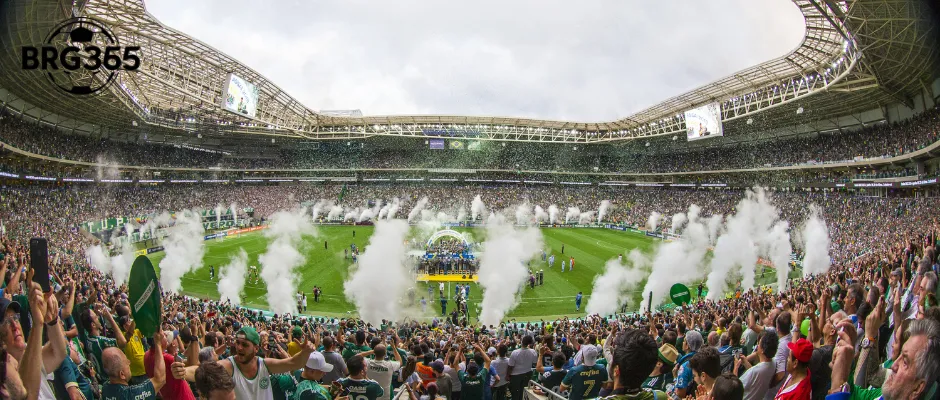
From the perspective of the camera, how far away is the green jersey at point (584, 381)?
5926mm

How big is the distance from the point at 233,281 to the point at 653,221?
4305 cm

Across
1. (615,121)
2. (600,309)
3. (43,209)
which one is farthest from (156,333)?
(615,121)

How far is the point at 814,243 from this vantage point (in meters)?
34.6

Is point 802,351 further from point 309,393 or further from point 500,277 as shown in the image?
point 500,277

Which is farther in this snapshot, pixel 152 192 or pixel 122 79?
pixel 152 192

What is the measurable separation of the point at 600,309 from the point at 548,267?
29.3 feet

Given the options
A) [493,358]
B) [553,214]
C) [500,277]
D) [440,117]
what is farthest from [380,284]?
[553,214]

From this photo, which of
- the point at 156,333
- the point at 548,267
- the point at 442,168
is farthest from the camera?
the point at 442,168

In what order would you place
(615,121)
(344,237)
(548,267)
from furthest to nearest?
(615,121), (344,237), (548,267)

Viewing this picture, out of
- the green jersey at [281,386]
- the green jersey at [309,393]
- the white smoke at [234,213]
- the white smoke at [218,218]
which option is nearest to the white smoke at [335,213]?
the white smoke at [234,213]

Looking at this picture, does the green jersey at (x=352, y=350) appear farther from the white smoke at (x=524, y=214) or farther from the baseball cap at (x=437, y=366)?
the white smoke at (x=524, y=214)

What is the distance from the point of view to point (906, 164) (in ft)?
112

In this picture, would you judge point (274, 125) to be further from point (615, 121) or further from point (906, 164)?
point (906, 164)

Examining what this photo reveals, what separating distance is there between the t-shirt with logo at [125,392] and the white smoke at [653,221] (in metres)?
51.0
